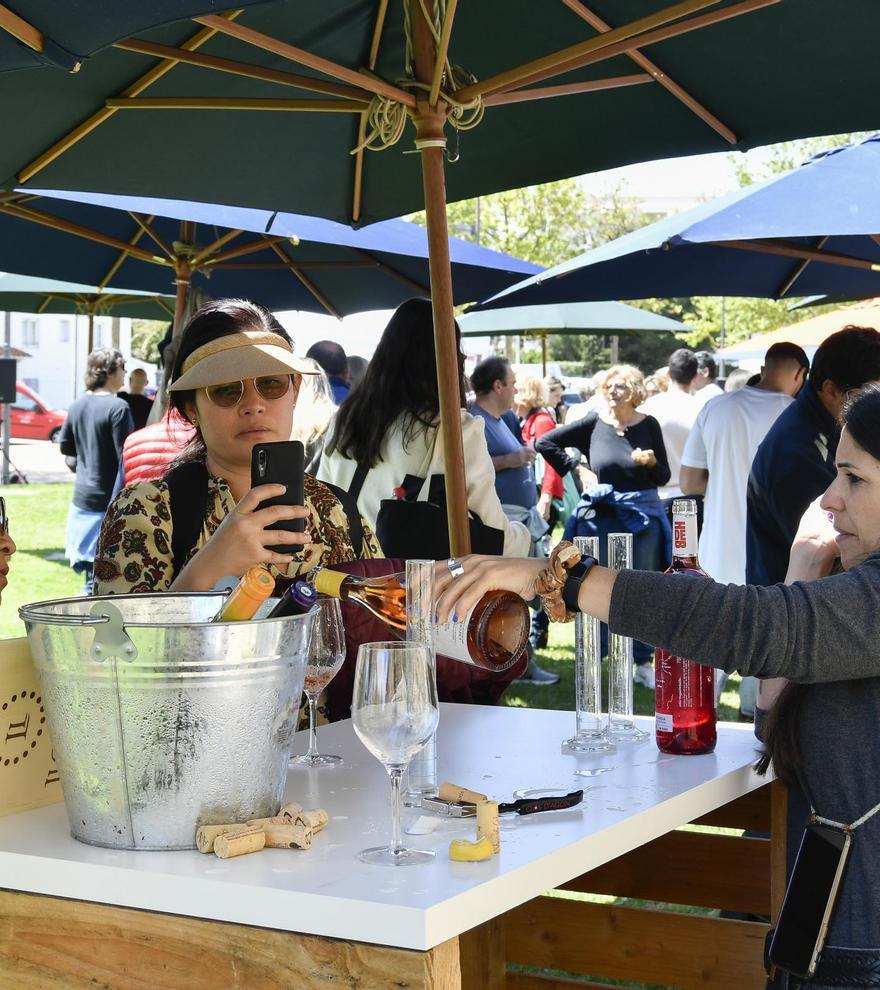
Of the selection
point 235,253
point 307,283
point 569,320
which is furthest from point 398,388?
point 569,320

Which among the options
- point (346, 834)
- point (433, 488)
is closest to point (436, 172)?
point (433, 488)

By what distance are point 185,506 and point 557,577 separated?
3.25 ft

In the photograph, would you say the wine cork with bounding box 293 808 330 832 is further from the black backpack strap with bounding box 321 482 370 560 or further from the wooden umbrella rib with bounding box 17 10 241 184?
the wooden umbrella rib with bounding box 17 10 241 184

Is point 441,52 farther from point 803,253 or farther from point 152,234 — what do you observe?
point 152,234

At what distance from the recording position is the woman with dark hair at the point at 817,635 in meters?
1.80

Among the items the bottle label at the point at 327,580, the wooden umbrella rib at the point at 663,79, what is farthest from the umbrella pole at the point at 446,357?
the bottle label at the point at 327,580

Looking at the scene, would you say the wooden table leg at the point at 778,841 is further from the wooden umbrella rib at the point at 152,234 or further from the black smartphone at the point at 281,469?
the wooden umbrella rib at the point at 152,234

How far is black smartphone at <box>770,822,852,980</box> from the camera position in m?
1.82

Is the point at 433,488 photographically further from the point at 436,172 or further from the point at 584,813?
the point at 584,813

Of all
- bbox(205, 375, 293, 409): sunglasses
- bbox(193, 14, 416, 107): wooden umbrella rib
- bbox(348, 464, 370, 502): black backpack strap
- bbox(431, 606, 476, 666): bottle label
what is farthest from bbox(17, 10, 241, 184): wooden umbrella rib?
bbox(431, 606, 476, 666): bottle label

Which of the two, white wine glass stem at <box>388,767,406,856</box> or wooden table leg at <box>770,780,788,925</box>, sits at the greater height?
white wine glass stem at <box>388,767,406,856</box>

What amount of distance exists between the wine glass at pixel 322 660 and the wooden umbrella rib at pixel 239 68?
5.29 ft

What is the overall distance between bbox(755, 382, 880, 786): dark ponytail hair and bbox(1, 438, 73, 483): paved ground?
18164mm

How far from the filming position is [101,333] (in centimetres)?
5025
